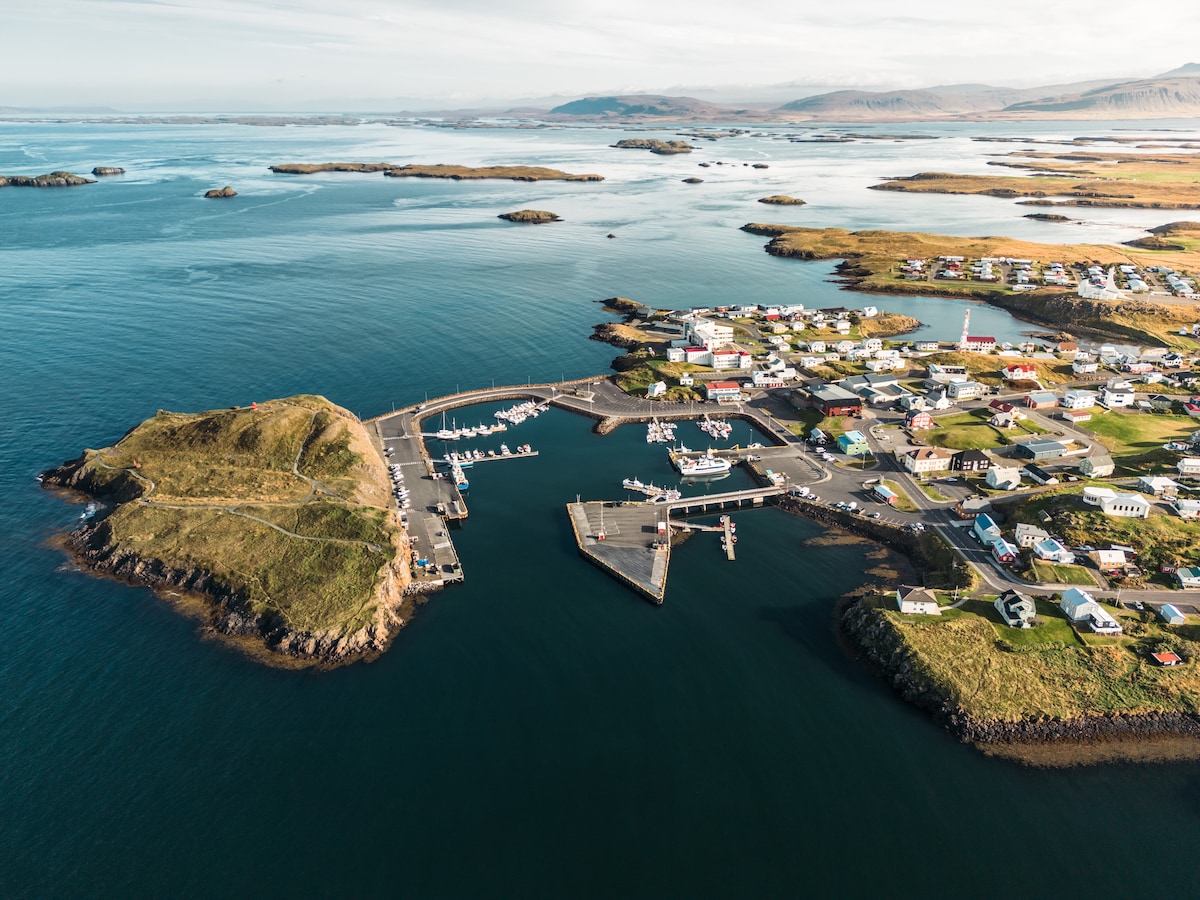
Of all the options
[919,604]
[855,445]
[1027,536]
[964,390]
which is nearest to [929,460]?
[855,445]

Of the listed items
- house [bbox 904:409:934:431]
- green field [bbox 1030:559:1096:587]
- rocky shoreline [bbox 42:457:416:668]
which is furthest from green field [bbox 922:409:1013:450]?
rocky shoreline [bbox 42:457:416:668]

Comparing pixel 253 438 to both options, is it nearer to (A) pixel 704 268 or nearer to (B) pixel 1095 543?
(B) pixel 1095 543

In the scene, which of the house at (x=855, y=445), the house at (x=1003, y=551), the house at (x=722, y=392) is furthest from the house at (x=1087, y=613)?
the house at (x=722, y=392)

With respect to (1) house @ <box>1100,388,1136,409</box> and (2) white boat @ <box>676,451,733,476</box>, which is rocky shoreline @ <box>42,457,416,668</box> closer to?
(2) white boat @ <box>676,451,733,476</box>

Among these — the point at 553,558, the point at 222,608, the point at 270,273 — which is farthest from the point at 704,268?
the point at 222,608

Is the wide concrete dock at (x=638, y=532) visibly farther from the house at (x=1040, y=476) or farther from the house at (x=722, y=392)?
the house at (x=1040, y=476)

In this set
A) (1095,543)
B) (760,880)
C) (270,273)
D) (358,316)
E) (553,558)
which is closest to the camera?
(760,880)

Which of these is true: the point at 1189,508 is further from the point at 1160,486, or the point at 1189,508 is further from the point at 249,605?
the point at 249,605
